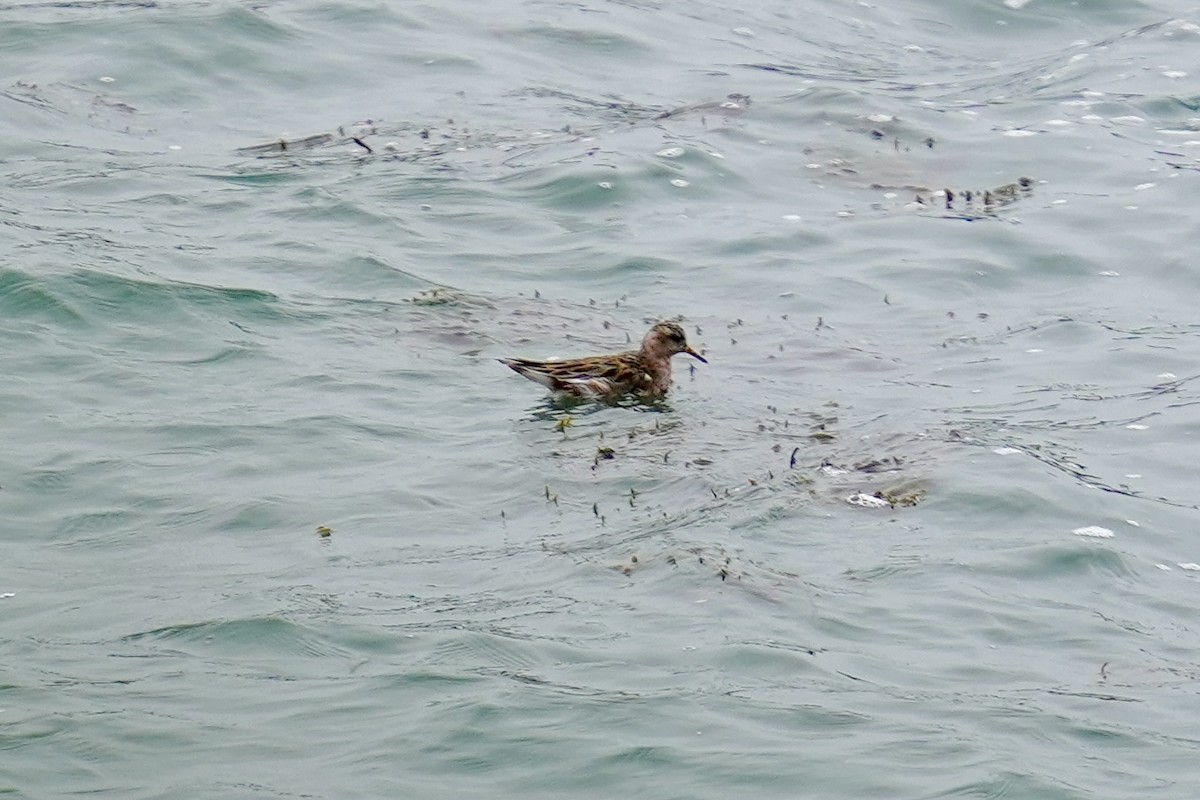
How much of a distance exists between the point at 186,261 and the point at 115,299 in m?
0.82

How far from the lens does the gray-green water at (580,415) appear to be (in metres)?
7.36

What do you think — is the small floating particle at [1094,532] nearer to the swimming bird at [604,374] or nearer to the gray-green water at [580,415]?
the gray-green water at [580,415]

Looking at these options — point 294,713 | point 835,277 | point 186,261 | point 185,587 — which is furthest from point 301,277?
point 294,713

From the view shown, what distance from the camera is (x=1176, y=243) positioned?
1470cm

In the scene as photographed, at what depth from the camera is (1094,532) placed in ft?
31.4

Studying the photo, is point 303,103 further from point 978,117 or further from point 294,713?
point 294,713

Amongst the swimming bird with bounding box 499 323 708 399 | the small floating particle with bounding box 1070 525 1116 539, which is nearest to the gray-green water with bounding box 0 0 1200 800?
the small floating particle with bounding box 1070 525 1116 539

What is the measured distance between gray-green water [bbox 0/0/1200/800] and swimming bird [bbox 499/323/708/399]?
0.57 feet

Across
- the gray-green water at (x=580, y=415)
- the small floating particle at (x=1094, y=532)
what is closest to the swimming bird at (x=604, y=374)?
the gray-green water at (x=580, y=415)

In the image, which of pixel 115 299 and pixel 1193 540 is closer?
pixel 1193 540

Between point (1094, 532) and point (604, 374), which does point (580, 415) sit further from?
point (1094, 532)

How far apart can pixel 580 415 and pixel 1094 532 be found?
9.62 ft

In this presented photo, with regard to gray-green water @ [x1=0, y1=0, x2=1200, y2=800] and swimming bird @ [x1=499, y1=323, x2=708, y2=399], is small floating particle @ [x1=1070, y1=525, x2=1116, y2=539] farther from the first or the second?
swimming bird @ [x1=499, y1=323, x2=708, y2=399]

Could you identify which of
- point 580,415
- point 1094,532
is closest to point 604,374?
point 580,415
